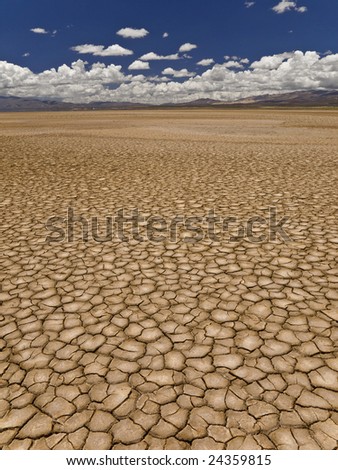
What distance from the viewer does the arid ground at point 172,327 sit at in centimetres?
257

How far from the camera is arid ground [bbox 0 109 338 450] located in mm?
2568

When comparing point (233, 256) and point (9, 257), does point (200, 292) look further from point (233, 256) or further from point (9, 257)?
point (9, 257)

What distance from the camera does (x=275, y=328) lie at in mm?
3572

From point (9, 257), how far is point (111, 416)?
11.3ft

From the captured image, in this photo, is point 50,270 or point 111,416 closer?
point 111,416

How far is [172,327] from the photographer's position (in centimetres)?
363

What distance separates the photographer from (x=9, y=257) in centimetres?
530

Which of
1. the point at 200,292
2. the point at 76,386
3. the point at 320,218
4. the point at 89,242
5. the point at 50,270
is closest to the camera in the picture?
the point at 76,386

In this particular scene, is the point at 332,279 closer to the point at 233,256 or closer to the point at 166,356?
the point at 233,256

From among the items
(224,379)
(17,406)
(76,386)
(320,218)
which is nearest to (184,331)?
(224,379)

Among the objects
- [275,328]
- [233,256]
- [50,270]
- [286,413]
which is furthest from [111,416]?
[233,256]

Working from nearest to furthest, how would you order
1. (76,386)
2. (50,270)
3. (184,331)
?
(76,386), (184,331), (50,270)

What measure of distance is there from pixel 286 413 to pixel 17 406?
6.61 ft

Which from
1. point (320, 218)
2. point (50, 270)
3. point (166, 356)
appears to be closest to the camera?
point (166, 356)
